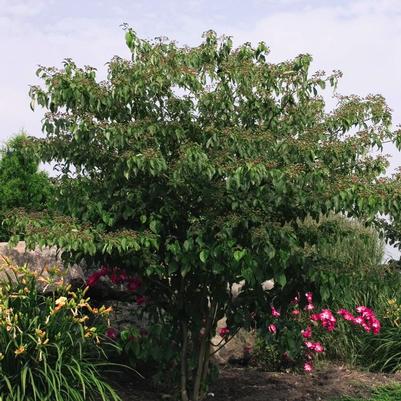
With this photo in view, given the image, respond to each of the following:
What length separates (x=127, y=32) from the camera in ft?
20.8

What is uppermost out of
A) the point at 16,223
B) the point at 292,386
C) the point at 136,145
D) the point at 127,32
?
the point at 127,32

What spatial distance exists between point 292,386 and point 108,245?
130 inches

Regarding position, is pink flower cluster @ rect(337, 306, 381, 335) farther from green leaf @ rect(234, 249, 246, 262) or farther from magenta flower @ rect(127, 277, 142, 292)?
green leaf @ rect(234, 249, 246, 262)

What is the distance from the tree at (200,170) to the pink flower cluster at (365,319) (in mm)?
2335

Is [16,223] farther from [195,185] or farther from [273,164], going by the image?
[273,164]

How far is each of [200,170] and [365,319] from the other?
167 inches

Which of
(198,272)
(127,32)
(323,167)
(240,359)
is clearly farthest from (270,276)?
(240,359)

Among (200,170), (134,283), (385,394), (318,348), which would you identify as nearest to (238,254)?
(200,170)

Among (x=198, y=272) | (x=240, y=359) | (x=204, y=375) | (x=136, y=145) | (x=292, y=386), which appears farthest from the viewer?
(x=240, y=359)

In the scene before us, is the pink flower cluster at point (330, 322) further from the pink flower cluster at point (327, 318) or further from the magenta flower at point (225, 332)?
the magenta flower at point (225, 332)

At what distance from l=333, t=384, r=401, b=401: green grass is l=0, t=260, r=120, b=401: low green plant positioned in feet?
8.35

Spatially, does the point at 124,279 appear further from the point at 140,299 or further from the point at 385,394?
the point at 385,394

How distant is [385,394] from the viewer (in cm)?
749

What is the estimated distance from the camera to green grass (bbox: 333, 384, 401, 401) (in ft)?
24.1
